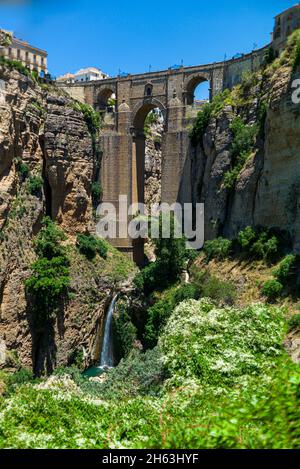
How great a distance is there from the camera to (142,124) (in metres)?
42.7

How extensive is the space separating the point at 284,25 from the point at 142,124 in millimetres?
13499

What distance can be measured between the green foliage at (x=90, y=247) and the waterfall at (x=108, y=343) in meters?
3.12

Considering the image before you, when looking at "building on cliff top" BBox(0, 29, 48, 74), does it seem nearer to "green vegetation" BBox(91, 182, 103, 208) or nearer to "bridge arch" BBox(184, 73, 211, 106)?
"bridge arch" BBox(184, 73, 211, 106)

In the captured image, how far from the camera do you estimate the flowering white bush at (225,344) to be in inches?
612

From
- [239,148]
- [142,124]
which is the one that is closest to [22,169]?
[239,148]

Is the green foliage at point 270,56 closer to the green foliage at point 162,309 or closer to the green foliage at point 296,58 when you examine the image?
the green foliage at point 296,58

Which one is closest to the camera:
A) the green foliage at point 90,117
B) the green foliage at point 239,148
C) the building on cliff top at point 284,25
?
the building on cliff top at point 284,25

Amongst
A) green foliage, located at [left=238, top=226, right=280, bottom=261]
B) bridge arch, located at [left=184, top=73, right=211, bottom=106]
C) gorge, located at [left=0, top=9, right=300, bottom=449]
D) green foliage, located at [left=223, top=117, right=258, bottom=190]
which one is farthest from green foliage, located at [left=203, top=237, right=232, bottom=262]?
bridge arch, located at [left=184, top=73, right=211, bottom=106]

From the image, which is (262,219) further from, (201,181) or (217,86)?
(217,86)

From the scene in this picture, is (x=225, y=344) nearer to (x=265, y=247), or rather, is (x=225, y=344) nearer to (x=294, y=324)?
(x=294, y=324)

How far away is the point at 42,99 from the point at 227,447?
31.0 metres

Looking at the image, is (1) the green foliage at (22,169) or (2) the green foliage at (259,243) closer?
(2) the green foliage at (259,243)

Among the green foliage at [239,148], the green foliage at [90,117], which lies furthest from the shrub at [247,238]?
the green foliage at [90,117]

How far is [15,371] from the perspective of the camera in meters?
29.7
